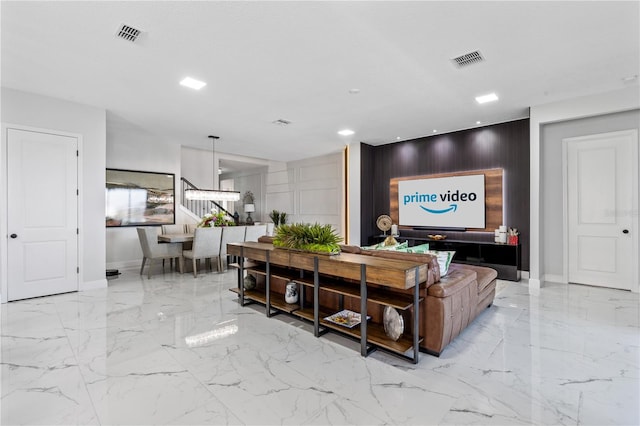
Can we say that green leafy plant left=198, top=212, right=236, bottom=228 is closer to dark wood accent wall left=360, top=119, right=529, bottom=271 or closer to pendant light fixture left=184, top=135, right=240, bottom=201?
pendant light fixture left=184, top=135, right=240, bottom=201

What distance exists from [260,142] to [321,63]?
409cm

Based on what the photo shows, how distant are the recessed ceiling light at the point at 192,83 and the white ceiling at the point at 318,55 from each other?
9cm

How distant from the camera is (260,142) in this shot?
7301 mm

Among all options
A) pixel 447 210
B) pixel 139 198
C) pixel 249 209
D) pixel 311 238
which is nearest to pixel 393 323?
pixel 311 238

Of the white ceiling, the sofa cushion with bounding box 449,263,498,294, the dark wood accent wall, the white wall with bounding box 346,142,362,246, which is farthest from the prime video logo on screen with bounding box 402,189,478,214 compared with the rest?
the sofa cushion with bounding box 449,263,498,294

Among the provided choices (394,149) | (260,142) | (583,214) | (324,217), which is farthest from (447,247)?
(260,142)

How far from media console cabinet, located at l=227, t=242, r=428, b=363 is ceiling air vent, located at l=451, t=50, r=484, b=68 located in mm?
2290

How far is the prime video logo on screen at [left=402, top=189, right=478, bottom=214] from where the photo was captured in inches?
244

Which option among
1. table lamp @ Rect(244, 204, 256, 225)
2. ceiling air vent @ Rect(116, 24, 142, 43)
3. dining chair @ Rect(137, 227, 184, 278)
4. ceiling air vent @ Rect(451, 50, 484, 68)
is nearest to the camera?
ceiling air vent @ Rect(116, 24, 142, 43)

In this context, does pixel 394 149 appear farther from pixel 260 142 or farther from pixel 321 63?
pixel 321 63

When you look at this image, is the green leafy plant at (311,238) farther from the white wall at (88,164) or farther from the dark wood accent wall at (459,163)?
the dark wood accent wall at (459,163)

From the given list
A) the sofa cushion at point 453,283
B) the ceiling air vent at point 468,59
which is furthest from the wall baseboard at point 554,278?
the ceiling air vent at point 468,59

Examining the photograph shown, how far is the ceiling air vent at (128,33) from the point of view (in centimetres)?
278

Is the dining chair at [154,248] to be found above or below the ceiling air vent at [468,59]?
below
